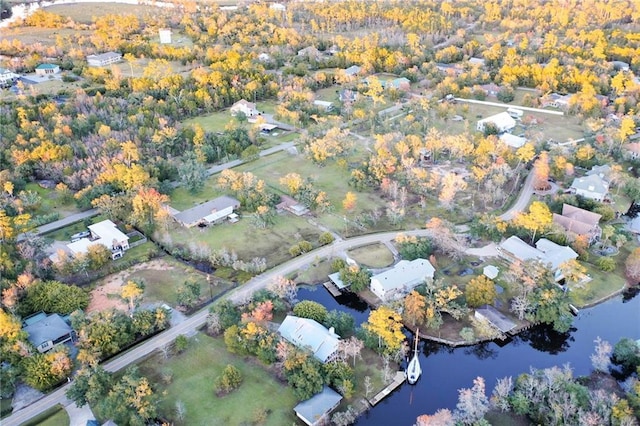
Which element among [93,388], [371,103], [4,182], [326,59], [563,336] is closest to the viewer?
[93,388]

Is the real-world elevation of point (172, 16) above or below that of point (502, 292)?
above

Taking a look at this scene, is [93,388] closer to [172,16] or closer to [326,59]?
[326,59]

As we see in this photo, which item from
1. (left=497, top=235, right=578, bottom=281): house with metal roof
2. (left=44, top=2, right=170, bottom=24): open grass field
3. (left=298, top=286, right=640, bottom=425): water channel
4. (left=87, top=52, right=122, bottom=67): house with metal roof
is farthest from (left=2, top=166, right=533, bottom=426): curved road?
(left=44, top=2, right=170, bottom=24): open grass field

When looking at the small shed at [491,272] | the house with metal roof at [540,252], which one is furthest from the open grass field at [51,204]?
the house with metal roof at [540,252]

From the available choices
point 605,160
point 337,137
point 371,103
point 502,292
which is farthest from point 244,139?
point 605,160

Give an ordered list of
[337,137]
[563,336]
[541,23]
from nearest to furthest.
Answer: [563,336], [337,137], [541,23]

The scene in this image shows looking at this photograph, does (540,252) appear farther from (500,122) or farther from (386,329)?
(500,122)

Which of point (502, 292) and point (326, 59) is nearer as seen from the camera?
point (502, 292)
